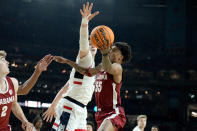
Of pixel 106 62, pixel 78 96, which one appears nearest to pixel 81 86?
pixel 78 96

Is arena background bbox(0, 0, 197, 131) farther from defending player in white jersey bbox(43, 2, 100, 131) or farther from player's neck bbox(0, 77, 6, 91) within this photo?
player's neck bbox(0, 77, 6, 91)

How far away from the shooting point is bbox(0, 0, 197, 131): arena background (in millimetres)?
19984

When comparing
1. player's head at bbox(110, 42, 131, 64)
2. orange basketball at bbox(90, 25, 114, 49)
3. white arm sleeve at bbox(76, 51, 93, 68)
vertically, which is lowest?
white arm sleeve at bbox(76, 51, 93, 68)

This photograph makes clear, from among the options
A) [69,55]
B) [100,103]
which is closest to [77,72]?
[100,103]

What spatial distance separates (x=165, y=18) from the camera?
25.0m

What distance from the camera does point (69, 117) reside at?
13.1ft

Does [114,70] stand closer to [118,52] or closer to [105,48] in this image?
[105,48]

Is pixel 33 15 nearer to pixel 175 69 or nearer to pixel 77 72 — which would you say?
pixel 175 69

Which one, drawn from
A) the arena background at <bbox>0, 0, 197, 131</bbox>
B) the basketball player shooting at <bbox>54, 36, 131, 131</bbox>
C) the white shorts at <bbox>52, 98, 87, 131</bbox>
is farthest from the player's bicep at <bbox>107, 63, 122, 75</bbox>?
the arena background at <bbox>0, 0, 197, 131</bbox>

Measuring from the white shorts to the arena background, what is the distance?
13912 mm

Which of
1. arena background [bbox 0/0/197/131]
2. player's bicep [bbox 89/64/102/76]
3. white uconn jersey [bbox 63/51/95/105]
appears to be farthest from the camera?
arena background [bbox 0/0/197/131]

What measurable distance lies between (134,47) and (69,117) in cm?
2003

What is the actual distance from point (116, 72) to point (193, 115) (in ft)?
64.7

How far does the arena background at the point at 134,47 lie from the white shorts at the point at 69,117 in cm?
1391
